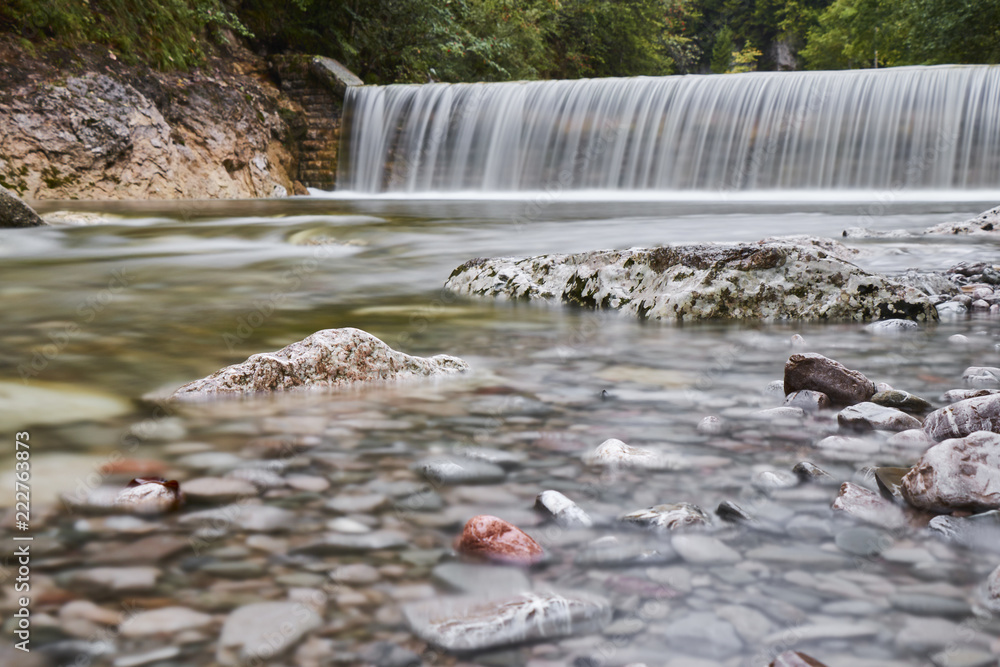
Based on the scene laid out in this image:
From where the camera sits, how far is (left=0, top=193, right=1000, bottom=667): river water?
1152mm

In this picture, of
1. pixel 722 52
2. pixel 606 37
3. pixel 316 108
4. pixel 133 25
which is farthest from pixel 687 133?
pixel 722 52

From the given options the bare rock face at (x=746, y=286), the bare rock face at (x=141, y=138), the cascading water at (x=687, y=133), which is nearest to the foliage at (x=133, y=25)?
the bare rock face at (x=141, y=138)

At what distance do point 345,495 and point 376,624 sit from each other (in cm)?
50

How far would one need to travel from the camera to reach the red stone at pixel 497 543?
1.37 metres

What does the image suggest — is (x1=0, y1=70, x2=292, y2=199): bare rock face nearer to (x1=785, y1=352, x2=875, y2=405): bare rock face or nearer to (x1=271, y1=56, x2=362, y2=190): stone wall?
(x1=271, y1=56, x2=362, y2=190): stone wall

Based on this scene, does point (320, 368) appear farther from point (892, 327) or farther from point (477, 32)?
point (477, 32)

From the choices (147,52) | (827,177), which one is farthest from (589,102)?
(147,52)

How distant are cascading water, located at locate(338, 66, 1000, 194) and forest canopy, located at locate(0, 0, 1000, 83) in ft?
10.1

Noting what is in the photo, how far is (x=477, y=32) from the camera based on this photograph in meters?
26.6

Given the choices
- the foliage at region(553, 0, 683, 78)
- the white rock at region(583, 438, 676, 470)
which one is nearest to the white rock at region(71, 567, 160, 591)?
the white rock at region(583, 438, 676, 470)

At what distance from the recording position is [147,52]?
15070mm

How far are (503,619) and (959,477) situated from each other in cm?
94

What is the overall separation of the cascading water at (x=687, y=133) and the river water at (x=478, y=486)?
38.7ft

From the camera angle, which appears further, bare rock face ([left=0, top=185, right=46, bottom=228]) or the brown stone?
bare rock face ([left=0, top=185, right=46, bottom=228])
